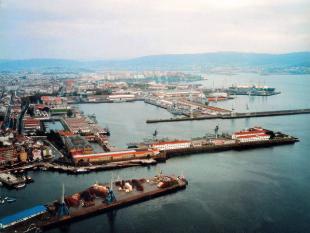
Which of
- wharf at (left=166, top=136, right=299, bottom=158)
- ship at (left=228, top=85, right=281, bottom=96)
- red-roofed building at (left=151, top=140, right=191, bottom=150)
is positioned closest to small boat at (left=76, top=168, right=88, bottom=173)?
red-roofed building at (left=151, top=140, right=191, bottom=150)

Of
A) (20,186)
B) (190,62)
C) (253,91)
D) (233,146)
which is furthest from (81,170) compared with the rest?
(190,62)

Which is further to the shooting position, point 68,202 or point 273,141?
point 273,141

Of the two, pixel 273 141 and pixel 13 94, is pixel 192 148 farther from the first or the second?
pixel 13 94

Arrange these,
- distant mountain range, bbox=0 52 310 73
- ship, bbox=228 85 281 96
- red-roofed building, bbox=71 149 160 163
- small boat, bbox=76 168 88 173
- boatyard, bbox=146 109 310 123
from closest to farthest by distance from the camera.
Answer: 1. small boat, bbox=76 168 88 173
2. red-roofed building, bbox=71 149 160 163
3. boatyard, bbox=146 109 310 123
4. ship, bbox=228 85 281 96
5. distant mountain range, bbox=0 52 310 73

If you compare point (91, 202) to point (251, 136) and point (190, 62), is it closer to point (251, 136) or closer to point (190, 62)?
point (251, 136)

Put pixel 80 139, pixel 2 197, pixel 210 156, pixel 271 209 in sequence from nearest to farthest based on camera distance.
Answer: pixel 271 209
pixel 2 197
pixel 210 156
pixel 80 139

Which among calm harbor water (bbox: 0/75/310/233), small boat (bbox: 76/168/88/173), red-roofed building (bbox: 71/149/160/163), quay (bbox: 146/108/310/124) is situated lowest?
calm harbor water (bbox: 0/75/310/233)

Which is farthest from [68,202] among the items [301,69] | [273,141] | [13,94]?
[301,69]

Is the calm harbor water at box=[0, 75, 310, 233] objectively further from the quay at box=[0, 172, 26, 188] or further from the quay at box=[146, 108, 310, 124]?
the quay at box=[146, 108, 310, 124]
